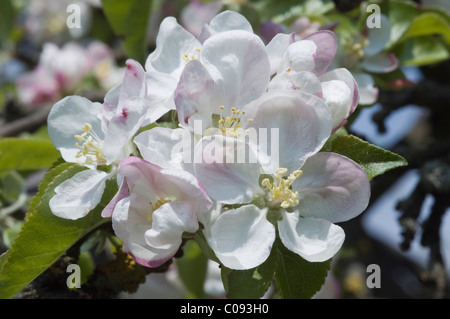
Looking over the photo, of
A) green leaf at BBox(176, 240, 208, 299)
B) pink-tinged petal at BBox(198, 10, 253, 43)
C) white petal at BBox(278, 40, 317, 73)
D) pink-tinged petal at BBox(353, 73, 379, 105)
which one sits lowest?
green leaf at BBox(176, 240, 208, 299)

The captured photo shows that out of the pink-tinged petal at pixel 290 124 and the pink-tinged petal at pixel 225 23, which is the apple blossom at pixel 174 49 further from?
the pink-tinged petal at pixel 290 124

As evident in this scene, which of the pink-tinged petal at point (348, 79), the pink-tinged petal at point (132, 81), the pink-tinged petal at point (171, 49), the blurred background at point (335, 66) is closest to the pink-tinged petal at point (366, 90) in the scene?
the blurred background at point (335, 66)

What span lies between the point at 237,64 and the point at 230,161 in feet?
0.52

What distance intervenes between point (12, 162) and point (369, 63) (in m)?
0.90

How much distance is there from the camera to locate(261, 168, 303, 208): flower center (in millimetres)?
871

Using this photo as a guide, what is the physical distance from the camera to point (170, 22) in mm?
1021

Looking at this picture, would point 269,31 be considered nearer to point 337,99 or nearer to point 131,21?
point 131,21

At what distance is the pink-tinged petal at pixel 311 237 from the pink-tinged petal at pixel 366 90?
46 centimetres

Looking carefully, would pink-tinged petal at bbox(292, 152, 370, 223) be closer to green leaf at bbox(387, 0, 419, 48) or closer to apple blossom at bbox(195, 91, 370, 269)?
apple blossom at bbox(195, 91, 370, 269)

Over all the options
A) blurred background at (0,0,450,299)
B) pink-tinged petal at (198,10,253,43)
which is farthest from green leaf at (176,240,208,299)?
pink-tinged petal at (198,10,253,43)

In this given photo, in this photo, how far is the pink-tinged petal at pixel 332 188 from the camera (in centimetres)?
87

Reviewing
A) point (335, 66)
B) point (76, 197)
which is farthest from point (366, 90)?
point (76, 197)

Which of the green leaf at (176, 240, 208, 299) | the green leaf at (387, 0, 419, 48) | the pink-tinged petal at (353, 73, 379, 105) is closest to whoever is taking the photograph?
the pink-tinged petal at (353, 73, 379, 105)
